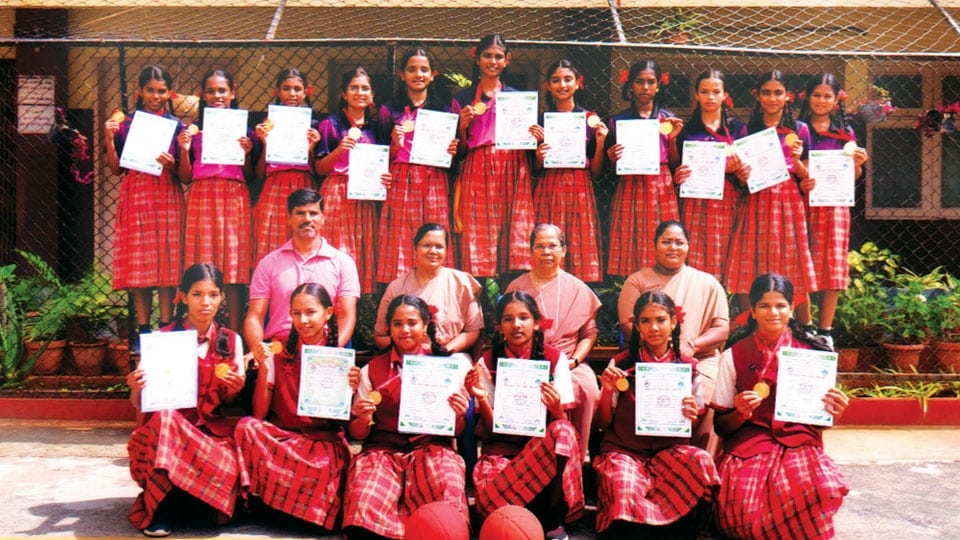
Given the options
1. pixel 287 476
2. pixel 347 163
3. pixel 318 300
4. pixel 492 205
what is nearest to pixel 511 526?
pixel 287 476

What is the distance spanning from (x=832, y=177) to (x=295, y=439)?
307 cm

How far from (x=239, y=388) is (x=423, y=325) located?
85 cm

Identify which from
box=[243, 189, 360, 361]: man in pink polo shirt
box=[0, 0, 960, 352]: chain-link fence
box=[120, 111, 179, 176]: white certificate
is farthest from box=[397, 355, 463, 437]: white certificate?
box=[0, 0, 960, 352]: chain-link fence

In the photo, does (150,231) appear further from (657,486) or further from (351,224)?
(657,486)

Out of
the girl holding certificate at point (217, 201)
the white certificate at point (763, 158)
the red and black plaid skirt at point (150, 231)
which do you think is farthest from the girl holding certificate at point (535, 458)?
the red and black plaid skirt at point (150, 231)

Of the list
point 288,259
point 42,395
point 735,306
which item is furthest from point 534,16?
point 42,395

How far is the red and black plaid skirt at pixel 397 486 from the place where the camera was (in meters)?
3.86

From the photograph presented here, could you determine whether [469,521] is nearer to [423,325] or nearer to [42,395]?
→ [423,325]

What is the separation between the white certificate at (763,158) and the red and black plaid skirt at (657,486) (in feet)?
5.50

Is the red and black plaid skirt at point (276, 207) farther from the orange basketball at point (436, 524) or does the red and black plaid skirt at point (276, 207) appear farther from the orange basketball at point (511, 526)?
the orange basketball at point (511, 526)

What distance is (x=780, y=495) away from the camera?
3.86 meters

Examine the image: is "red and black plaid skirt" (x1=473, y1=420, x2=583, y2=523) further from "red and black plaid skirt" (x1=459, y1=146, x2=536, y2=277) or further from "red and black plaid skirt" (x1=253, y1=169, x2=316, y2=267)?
"red and black plaid skirt" (x1=253, y1=169, x2=316, y2=267)

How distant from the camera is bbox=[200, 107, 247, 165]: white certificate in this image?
4898 millimetres

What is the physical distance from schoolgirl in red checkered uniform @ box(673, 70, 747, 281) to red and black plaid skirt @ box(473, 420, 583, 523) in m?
1.62
